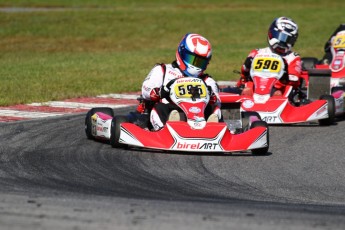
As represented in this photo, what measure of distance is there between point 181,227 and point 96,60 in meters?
16.2

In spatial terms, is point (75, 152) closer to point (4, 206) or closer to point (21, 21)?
point (4, 206)

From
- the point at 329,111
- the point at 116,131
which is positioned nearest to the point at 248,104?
the point at 329,111

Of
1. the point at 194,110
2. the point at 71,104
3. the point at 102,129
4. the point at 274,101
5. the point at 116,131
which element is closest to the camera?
the point at 116,131

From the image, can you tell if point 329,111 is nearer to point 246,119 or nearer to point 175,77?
point 246,119

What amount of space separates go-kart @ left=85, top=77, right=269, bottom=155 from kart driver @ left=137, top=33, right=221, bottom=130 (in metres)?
0.15

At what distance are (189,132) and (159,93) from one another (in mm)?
897

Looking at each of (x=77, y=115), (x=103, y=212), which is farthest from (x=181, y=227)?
(x=77, y=115)

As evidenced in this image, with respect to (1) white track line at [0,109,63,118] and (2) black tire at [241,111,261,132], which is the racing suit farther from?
(1) white track line at [0,109,63,118]

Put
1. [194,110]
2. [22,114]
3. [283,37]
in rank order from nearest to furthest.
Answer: [194,110] < [22,114] < [283,37]

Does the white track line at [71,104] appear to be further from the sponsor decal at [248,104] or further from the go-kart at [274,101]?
the sponsor decal at [248,104]

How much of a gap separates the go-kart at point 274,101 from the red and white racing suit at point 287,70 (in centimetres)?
10

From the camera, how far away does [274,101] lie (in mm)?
12617

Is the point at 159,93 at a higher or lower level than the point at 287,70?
higher

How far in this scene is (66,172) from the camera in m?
8.52
